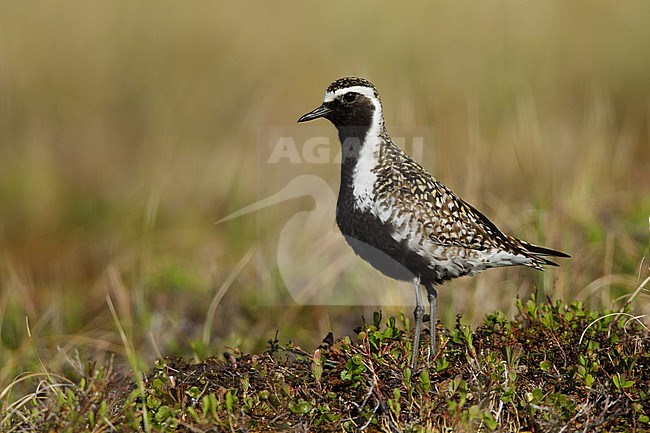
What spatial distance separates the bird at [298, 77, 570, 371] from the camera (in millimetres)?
3877

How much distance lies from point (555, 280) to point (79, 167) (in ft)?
15.8

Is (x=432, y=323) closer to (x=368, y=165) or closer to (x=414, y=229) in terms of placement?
(x=414, y=229)

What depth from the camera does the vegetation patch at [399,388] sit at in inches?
127

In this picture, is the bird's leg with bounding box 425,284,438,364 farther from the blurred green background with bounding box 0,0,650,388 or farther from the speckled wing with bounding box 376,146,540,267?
the blurred green background with bounding box 0,0,650,388

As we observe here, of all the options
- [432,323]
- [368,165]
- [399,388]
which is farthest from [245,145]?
[399,388]

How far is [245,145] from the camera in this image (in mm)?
7977

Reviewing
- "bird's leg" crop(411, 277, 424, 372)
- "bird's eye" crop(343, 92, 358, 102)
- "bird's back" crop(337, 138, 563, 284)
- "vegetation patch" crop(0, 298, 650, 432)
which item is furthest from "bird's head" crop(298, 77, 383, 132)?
"vegetation patch" crop(0, 298, 650, 432)

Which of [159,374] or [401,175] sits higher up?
[401,175]

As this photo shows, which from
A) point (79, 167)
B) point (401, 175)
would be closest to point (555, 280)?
point (401, 175)

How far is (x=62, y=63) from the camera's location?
892cm

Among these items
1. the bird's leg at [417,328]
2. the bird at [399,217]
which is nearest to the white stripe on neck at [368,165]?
the bird at [399,217]

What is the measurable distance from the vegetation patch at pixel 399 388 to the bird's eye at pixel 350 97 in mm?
1016

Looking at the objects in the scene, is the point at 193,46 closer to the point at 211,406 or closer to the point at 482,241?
the point at 482,241

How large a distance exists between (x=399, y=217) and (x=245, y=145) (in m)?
4.27
